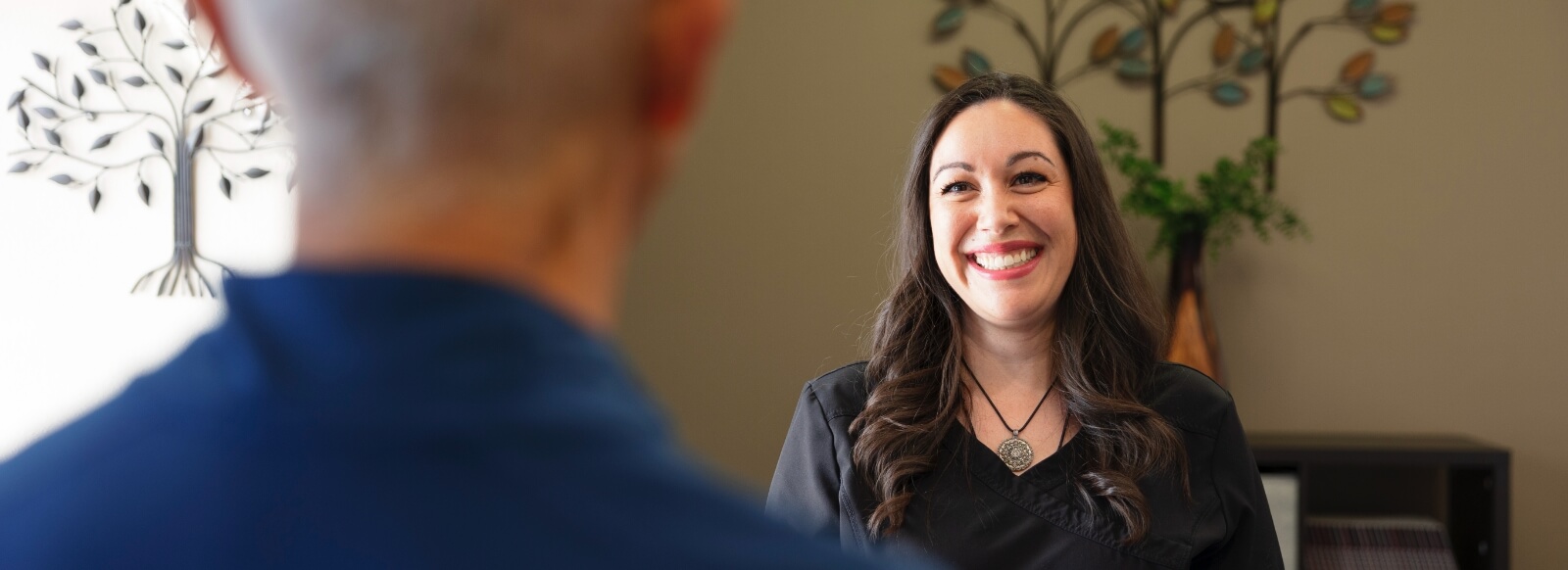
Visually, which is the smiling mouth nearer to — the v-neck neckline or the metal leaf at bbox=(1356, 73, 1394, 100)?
the v-neck neckline

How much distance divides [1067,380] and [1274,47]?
189cm

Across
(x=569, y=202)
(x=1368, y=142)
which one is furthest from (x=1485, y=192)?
(x=569, y=202)

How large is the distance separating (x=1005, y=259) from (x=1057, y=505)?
32 centimetres

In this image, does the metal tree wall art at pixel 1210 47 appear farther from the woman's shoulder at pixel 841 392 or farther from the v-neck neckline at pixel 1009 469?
the v-neck neckline at pixel 1009 469

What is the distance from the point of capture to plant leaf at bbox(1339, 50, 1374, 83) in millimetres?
3102

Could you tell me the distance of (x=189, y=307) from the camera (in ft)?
9.39

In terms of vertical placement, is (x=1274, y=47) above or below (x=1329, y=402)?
above

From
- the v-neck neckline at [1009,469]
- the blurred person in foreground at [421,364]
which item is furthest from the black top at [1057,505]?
the blurred person in foreground at [421,364]

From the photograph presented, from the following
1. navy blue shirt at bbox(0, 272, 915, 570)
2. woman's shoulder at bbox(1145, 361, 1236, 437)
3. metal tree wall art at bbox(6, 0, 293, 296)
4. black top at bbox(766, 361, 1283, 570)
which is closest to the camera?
navy blue shirt at bbox(0, 272, 915, 570)

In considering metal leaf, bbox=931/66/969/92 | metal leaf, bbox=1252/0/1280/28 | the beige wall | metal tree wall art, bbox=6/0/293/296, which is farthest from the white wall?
metal leaf, bbox=1252/0/1280/28

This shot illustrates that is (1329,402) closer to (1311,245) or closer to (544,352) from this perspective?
(1311,245)

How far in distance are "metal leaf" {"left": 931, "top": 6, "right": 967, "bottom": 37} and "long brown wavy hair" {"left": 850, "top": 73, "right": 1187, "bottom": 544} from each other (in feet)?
4.94

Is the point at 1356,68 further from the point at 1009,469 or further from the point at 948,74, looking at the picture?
the point at 1009,469

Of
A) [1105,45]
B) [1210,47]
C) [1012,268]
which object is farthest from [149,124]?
[1210,47]
